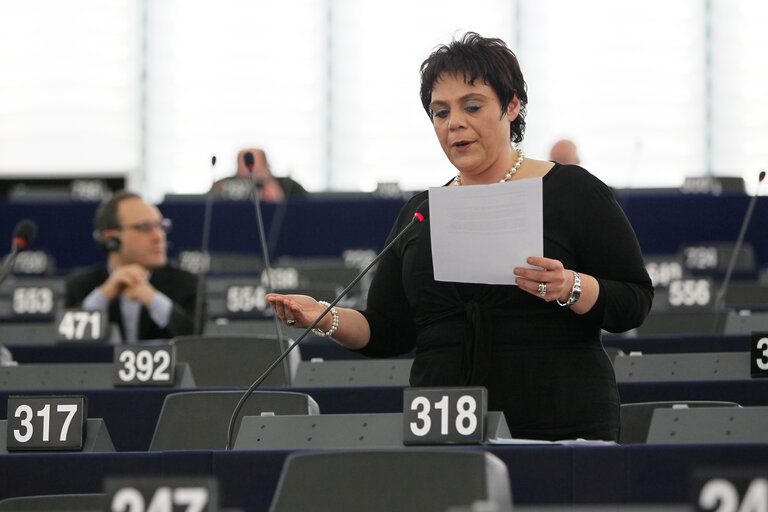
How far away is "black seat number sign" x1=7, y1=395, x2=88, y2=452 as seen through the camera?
2.89 m

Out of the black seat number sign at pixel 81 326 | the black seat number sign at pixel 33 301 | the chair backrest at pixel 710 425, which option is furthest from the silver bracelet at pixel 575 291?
the black seat number sign at pixel 33 301

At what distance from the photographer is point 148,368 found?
12.9ft

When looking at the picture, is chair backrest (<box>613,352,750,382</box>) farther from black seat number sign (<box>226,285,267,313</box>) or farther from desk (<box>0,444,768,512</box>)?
black seat number sign (<box>226,285,267,313</box>)

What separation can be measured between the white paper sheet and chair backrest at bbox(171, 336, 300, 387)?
1644 mm

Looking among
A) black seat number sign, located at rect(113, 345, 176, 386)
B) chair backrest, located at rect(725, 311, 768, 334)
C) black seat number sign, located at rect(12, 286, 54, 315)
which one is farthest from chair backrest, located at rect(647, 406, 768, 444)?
black seat number sign, located at rect(12, 286, 54, 315)

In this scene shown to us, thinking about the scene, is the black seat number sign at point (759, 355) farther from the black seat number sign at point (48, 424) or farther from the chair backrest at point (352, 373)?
the black seat number sign at point (48, 424)

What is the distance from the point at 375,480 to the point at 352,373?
2039mm

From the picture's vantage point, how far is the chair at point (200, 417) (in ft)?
11.2

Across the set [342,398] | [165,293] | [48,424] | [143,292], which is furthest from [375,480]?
[165,293]

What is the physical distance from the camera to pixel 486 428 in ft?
8.54

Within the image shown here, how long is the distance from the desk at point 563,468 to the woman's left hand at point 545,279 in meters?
0.32

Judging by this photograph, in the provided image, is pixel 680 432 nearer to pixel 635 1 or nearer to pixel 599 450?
pixel 599 450

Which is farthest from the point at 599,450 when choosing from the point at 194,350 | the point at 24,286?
the point at 24,286

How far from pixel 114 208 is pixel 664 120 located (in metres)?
6.50
